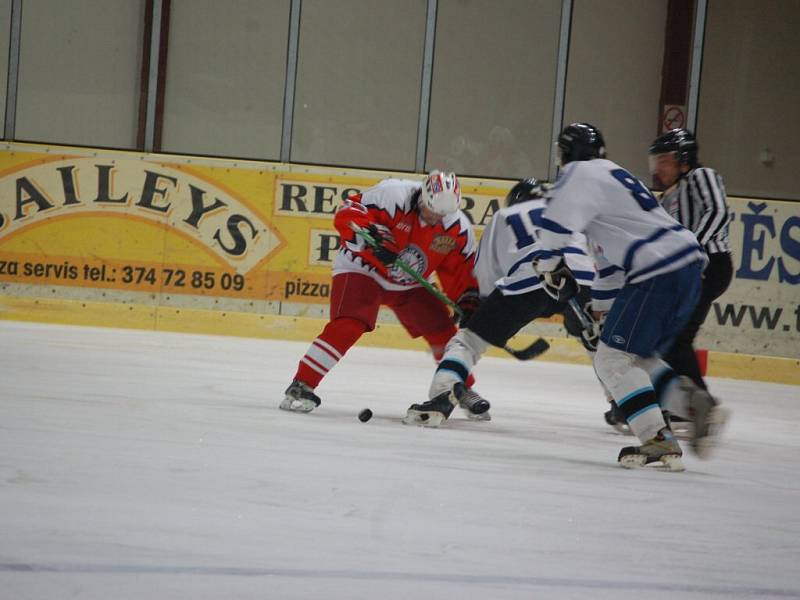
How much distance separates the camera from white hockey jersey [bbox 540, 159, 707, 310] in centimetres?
321

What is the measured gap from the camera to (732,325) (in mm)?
7391

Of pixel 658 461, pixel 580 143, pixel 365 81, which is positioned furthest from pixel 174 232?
pixel 658 461

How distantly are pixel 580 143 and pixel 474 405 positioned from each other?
115cm

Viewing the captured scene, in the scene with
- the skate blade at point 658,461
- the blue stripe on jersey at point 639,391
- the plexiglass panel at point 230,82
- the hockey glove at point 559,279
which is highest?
the plexiglass panel at point 230,82

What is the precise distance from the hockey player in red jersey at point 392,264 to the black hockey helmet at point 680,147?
0.82m

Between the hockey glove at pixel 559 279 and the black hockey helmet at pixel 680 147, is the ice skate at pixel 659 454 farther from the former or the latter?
the black hockey helmet at pixel 680 147

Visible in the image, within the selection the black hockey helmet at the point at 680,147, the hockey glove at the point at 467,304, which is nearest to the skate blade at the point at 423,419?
the hockey glove at the point at 467,304

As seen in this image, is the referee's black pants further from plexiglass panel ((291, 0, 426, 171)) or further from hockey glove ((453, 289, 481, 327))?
plexiglass panel ((291, 0, 426, 171))

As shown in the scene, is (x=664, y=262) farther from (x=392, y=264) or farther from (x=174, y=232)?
(x=174, y=232)

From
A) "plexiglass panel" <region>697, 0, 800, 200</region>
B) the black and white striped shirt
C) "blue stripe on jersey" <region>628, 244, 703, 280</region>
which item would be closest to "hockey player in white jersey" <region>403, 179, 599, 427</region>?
the black and white striped shirt

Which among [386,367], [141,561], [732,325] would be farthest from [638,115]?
[141,561]

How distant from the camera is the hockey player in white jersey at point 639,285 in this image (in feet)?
10.6

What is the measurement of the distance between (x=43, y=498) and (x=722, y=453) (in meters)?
2.37

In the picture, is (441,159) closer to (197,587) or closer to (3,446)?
(3,446)
